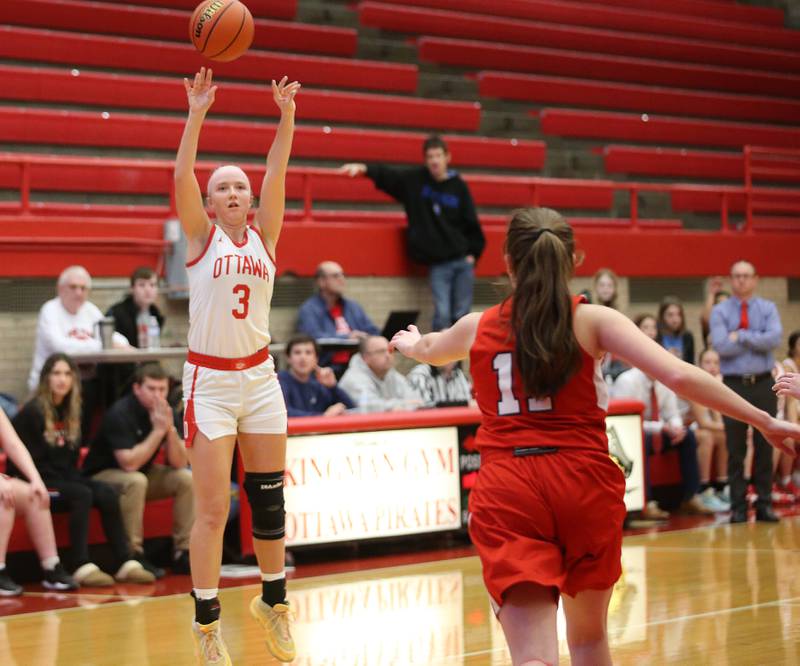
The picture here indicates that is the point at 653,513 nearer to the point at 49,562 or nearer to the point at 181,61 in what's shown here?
the point at 49,562

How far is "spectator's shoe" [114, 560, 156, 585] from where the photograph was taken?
7832 millimetres

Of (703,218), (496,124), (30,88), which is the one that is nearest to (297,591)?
(30,88)

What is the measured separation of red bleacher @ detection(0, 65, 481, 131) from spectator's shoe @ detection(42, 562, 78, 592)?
606 cm

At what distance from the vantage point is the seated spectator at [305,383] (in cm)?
898

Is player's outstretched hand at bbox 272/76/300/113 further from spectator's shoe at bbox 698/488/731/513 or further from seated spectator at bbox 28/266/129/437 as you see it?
spectator's shoe at bbox 698/488/731/513

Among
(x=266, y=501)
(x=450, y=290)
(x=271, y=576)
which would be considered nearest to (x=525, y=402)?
(x=266, y=501)

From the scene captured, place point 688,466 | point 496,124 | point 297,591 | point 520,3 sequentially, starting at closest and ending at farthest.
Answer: point 297,591 < point 688,466 < point 496,124 < point 520,3

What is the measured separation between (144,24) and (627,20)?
751cm

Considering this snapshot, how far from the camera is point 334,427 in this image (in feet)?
27.9

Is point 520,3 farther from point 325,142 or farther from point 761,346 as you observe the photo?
point 761,346

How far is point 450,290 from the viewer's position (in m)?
11.8

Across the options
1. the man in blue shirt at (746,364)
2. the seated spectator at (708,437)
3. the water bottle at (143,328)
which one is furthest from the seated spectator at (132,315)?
the seated spectator at (708,437)

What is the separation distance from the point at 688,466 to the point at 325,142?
5.27 metres

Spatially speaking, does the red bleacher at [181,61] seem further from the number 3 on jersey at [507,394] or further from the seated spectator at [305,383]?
the number 3 on jersey at [507,394]
